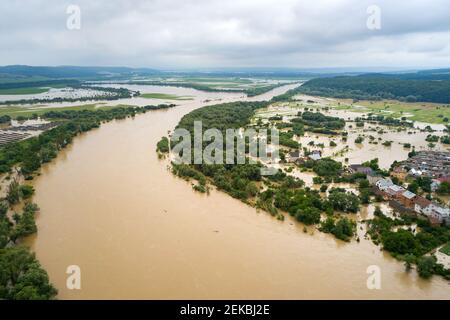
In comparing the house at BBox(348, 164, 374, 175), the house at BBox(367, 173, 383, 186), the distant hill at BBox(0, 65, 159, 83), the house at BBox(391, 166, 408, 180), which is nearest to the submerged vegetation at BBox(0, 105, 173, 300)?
the house at BBox(367, 173, 383, 186)

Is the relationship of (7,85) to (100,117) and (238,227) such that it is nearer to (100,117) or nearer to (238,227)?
(100,117)

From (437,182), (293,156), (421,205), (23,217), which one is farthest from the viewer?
(293,156)

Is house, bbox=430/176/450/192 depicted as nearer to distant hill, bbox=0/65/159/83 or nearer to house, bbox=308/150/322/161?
house, bbox=308/150/322/161

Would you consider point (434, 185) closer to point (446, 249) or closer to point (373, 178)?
point (373, 178)

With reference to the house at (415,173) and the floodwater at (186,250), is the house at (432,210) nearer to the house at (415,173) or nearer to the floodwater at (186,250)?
the floodwater at (186,250)

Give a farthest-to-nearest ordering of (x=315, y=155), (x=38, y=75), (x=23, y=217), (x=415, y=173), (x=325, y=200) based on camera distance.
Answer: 1. (x=38, y=75)
2. (x=315, y=155)
3. (x=415, y=173)
4. (x=325, y=200)
5. (x=23, y=217)

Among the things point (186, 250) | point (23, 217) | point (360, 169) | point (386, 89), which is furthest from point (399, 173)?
point (386, 89)

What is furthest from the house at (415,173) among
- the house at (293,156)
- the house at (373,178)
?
the house at (293,156)
